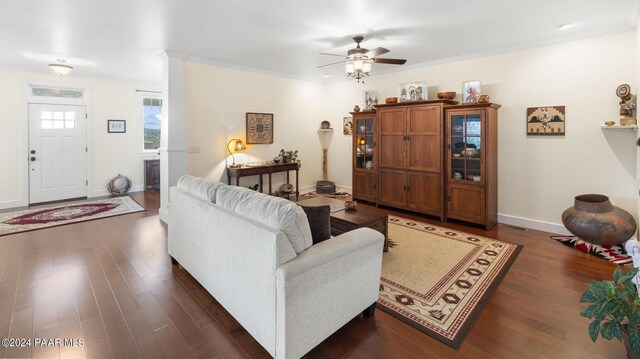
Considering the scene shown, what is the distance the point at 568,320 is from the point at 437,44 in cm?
367

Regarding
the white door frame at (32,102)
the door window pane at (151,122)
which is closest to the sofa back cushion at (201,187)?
the white door frame at (32,102)

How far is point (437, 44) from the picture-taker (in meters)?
4.43

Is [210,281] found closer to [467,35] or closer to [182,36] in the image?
[182,36]

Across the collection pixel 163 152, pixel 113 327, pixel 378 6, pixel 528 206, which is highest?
pixel 378 6

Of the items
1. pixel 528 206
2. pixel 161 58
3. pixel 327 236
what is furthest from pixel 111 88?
pixel 528 206

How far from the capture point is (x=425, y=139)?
497 cm

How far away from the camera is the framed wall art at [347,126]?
6.89m

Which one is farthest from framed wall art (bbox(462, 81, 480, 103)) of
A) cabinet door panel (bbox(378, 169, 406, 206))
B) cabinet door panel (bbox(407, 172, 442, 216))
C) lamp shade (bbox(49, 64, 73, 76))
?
lamp shade (bbox(49, 64, 73, 76))

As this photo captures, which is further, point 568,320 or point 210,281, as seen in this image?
point 210,281

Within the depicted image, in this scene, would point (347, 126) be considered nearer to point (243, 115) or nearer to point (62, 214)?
point (243, 115)

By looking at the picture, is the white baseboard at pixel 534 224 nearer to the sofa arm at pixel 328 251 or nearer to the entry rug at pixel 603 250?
the entry rug at pixel 603 250

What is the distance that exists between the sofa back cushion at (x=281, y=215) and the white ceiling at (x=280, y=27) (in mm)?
2115

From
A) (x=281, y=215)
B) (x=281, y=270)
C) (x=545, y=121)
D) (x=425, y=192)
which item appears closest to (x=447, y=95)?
(x=545, y=121)

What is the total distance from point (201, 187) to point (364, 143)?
12.8 feet
